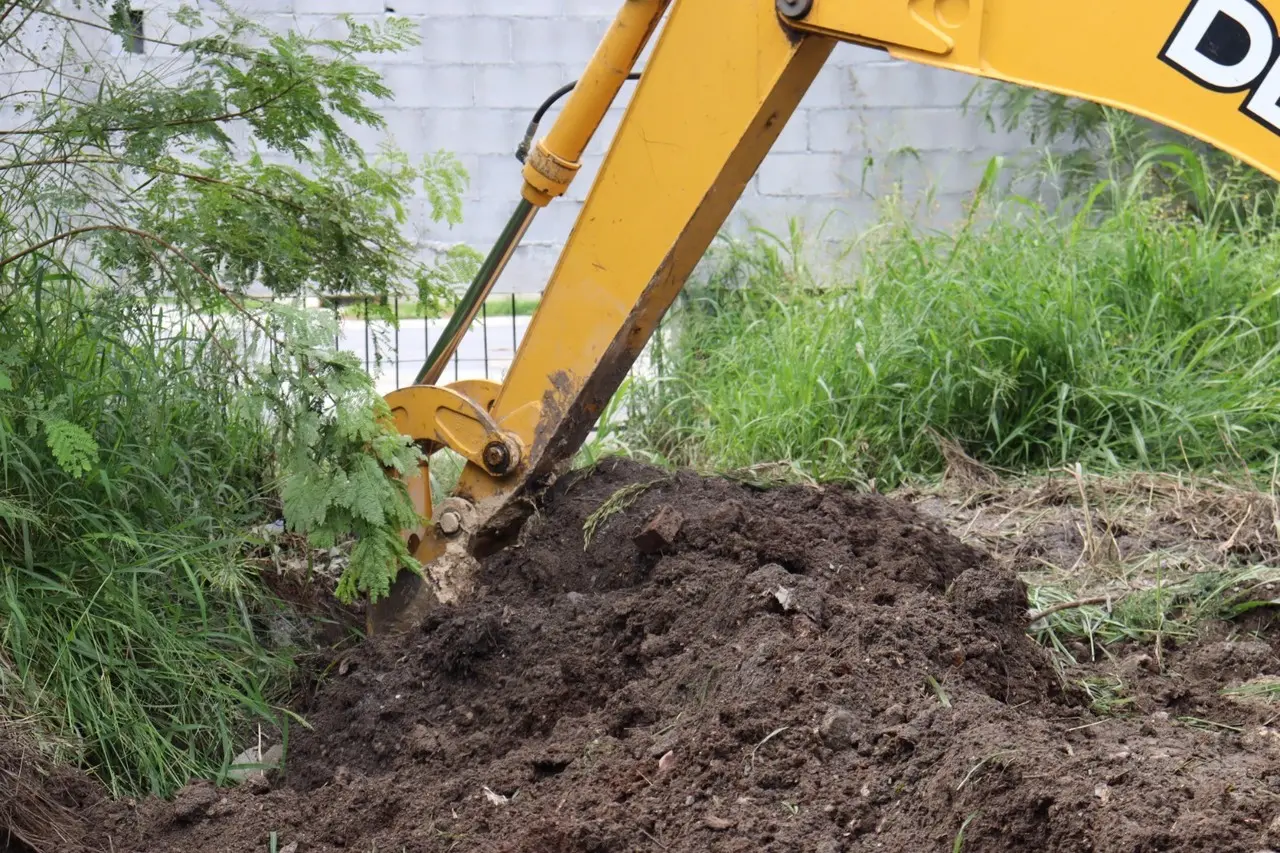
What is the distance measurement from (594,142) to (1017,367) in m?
Result: 3.25

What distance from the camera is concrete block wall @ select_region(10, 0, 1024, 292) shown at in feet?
24.5

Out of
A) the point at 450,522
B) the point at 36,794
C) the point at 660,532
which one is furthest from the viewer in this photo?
the point at 450,522

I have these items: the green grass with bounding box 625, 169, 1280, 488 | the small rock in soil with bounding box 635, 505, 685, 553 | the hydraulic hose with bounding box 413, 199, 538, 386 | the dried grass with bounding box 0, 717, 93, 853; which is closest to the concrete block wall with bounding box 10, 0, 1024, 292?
the green grass with bounding box 625, 169, 1280, 488

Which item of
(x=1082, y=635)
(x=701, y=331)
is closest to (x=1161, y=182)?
(x=701, y=331)

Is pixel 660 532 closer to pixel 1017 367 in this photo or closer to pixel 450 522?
pixel 450 522

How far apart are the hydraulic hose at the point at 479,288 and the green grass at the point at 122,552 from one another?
1.84ft

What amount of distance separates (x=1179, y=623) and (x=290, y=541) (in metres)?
2.60

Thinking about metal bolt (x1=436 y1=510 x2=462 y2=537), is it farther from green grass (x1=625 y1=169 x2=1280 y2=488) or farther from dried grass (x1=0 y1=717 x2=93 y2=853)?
green grass (x1=625 y1=169 x2=1280 y2=488)

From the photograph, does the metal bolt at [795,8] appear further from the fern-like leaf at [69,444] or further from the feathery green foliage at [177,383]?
the fern-like leaf at [69,444]

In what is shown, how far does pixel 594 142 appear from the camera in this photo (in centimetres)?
757

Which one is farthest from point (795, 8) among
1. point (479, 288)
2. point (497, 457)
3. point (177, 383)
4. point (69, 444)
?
point (177, 383)

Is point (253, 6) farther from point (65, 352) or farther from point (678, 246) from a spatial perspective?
point (678, 246)

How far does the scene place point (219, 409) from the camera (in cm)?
427

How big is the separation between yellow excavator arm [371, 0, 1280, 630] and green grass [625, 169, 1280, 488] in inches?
64.3
